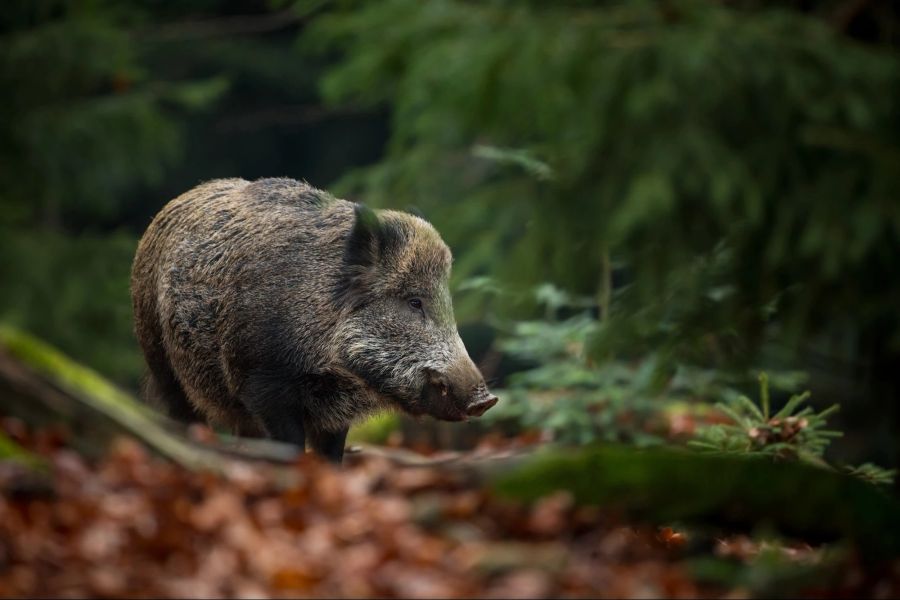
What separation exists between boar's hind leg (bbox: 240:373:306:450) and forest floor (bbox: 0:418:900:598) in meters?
0.87

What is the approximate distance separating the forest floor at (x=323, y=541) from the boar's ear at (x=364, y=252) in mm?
1260

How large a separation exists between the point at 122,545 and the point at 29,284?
13.1 meters

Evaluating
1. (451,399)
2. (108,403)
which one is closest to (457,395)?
(451,399)

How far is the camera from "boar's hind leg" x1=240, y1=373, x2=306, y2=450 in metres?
5.38

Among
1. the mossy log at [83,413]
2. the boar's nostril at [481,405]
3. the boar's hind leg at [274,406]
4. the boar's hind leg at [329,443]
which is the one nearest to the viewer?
the mossy log at [83,413]

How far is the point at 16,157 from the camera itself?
55.9ft

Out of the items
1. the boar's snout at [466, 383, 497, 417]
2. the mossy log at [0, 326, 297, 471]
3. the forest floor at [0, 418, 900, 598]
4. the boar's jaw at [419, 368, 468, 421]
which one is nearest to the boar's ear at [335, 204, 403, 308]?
the boar's jaw at [419, 368, 468, 421]

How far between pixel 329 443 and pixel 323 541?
152cm

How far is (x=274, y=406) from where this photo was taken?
5.39 metres

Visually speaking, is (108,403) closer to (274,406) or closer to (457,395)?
(274,406)

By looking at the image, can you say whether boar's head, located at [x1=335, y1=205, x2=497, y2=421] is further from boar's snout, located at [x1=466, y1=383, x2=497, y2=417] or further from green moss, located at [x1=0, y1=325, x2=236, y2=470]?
green moss, located at [x1=0, y1=325, x2=236, y2=470]

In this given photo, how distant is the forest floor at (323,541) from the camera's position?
3.77 meters

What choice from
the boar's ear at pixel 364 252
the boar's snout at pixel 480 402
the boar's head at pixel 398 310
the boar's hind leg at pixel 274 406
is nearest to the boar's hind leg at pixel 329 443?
the boar's hind leg at pixel 274 406

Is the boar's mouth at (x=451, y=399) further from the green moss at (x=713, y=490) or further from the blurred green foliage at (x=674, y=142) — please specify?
the blurred green foliage at (x=674, y=142)
